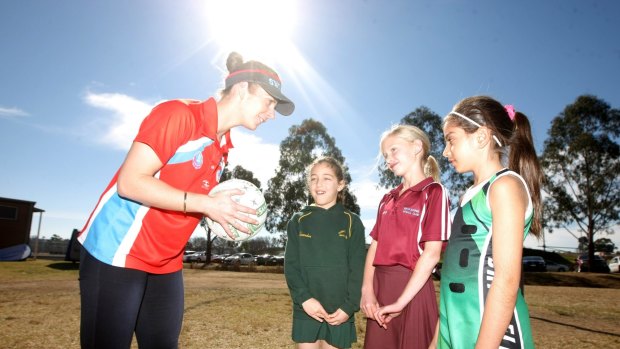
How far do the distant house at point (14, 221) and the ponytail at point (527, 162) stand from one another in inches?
1832

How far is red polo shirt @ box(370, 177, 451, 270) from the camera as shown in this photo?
3.22 metres

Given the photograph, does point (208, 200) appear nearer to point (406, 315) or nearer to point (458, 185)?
point (406, 315)

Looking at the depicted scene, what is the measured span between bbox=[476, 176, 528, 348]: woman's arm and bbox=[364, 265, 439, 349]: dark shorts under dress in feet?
3.68

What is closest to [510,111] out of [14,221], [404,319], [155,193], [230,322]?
[404,319]

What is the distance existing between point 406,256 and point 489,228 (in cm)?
113

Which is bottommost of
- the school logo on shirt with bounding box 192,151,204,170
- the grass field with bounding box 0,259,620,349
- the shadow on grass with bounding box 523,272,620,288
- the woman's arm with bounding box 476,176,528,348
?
the shadow on grass with bounding box 523,272,620,288

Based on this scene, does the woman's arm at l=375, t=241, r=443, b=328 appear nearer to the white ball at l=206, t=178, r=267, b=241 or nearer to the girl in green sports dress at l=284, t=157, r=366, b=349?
the girl in green sports dress at l=284, t=157, r=366, b=349

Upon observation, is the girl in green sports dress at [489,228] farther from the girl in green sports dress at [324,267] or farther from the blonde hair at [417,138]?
the girl in green sports dress at [324,267]

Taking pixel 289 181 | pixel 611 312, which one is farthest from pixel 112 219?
pixel 289 181

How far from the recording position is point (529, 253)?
5228 cm

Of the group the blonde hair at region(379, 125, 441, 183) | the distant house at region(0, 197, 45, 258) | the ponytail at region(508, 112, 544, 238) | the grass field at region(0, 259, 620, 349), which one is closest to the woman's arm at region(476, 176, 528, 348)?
the ponytail at region(508, 112, 544, 238)

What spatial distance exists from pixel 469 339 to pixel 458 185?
117 feet

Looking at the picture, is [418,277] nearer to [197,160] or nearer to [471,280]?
[471,280]

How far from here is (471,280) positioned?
7.44 feet
